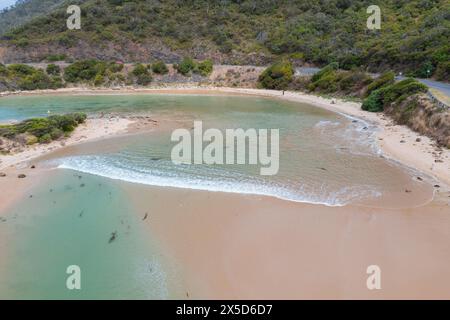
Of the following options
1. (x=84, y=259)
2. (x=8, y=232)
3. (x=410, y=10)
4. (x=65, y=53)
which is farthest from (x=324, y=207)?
(x=65, y=53)

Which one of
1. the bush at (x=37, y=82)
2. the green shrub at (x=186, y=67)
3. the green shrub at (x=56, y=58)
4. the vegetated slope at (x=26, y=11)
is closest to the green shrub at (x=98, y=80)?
the bush at (x=37, y=82)

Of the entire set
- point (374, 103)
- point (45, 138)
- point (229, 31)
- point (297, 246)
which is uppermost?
point (229, 31)

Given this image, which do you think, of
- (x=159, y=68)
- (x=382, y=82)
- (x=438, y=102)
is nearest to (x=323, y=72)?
(x=382, y=82)

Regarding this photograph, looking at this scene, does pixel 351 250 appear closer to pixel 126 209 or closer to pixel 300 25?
pixel 126 209

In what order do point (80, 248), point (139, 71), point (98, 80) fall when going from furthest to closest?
point (139, 71), point (98, 80), point (80, 248)

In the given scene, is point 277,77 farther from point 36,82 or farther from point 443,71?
point 36,82

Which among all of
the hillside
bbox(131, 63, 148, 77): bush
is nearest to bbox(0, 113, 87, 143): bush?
bbox(131, 63, 148, 77): bush

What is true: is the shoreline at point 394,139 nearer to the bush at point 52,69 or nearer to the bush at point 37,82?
the bush at point 37,82
